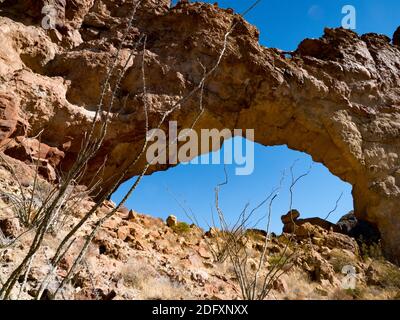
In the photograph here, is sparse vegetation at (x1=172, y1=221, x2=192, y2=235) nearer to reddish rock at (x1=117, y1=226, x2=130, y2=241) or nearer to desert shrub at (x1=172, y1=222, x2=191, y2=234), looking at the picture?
desert shrub at (x1=172, y1=222, x2=191, y2=234)

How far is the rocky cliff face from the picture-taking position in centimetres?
873

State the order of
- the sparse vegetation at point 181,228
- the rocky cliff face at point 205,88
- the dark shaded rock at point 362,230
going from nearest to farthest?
1. the sparse vegetation at point 181,228
2. the rocky cliff face at point 205,88
3. the dark shaded rock at point 362,230

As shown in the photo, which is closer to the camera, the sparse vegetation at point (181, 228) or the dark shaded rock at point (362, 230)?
the sparse vegetation at point (181, 228)

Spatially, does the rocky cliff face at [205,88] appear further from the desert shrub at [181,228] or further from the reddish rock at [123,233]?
the reddish rock at [123,233]

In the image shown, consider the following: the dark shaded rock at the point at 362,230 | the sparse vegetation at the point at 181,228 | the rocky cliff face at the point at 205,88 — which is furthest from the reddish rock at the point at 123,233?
the dark shaded rock at the point at 362,230

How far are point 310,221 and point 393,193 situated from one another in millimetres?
2427

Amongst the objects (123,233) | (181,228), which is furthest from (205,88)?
(123,233)

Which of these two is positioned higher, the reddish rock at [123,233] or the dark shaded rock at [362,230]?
the dark shaded rock at [362,230]

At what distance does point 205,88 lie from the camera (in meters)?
10.1

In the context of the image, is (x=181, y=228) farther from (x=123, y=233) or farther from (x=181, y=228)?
(x=123, y=233)

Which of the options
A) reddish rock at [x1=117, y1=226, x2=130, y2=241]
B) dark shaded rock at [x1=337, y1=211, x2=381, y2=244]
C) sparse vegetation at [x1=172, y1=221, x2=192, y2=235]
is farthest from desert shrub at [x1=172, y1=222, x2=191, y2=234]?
dark shaded rock at [x1=337, y1=211, x2=381, y2=244]

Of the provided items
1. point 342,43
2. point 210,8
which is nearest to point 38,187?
point 210,8

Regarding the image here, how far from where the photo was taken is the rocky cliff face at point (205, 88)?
873 centimetres
